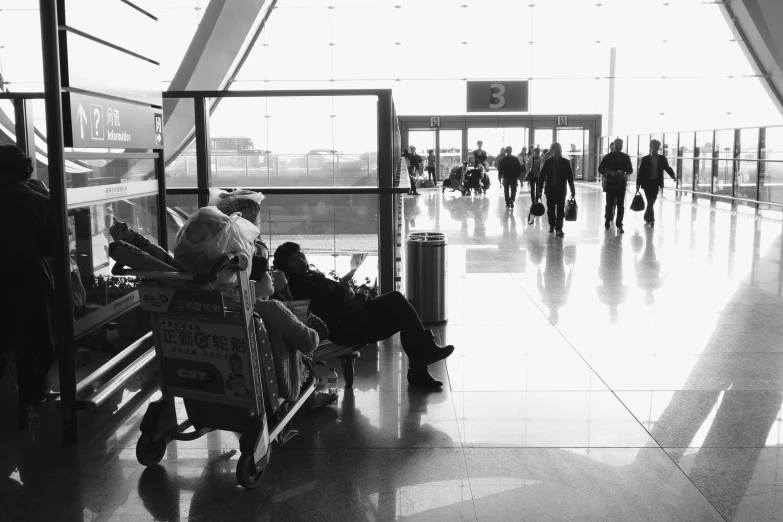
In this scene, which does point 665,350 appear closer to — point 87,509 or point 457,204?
point 87,509

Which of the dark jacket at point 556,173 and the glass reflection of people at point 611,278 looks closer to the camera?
the glass reflection of people at point 611,278

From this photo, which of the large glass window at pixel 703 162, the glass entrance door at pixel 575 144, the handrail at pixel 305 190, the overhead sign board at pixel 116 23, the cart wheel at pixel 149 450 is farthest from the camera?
the glass entrance door at pixel 575 144

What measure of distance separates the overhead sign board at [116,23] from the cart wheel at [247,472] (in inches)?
89.3

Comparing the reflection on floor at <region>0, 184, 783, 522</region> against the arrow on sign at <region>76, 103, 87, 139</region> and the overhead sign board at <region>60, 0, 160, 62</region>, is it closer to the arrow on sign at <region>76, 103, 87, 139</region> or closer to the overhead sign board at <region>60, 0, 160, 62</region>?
the arrow on sign at <region>76, 103, 87, 139</region>

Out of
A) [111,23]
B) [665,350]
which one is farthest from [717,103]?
[111,23]

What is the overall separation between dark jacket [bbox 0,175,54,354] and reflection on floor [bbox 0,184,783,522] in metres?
0.51

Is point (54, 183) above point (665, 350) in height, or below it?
above

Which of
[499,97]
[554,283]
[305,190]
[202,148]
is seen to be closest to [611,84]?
[499,97]

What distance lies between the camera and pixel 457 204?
2025cm

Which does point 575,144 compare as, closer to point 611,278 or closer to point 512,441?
point 611,278

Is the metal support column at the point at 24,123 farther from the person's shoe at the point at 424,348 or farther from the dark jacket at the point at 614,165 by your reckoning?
the dark jacket at the point at 614,165

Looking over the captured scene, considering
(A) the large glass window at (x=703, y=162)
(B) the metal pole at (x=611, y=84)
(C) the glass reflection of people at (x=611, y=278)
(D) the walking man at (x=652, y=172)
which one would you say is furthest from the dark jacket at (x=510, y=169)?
(B) the metal pole at (x=611, y=84)

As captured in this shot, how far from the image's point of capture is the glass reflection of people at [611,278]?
23.5 feet

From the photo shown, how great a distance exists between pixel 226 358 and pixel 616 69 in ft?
89.9
